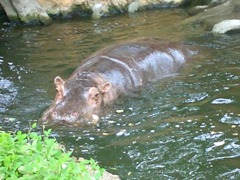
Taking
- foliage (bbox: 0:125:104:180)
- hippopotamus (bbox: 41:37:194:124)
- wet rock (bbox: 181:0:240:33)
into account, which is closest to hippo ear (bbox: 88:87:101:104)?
hippopotamus (bbox: 41:37:194:124)

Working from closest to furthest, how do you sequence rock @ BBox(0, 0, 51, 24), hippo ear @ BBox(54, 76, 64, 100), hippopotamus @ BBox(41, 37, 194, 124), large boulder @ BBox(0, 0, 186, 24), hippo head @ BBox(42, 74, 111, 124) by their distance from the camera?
hippo head @ BBox(42, 74, 111, 124) < hippopotamus @ BBox(41, 37, 194, 124) < hippo ear @ BBox(54, 76, 64, 100) < rock @ BBox(0, 0, 51, 24) < large boulder @ BBox(0, 0, 186, 24)

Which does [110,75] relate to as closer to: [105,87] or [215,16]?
[105,87]

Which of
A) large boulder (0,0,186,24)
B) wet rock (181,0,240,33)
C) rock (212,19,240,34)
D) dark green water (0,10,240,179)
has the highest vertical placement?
large boulder (0,0,186,24)

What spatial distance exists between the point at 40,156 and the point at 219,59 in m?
5.27

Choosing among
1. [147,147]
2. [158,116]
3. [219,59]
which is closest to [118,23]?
[219,59]

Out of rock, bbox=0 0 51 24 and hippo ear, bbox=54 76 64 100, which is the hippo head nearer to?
hippo ear, bbox=54 76 64 100

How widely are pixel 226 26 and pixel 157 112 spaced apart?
4.21 metres

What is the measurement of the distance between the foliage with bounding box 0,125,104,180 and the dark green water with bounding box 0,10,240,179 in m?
1.29

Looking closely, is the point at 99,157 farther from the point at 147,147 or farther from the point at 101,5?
the point at 101,5

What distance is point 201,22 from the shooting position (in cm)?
1072

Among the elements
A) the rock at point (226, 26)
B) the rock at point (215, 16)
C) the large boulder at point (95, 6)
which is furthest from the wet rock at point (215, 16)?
the large boulder at point (95, 6)

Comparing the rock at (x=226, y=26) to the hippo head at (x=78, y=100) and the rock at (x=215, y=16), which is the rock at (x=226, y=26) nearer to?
the rock at (x=215, y=16)

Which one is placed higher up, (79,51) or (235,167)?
(79,51)

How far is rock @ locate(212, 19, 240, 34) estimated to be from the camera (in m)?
9.72
